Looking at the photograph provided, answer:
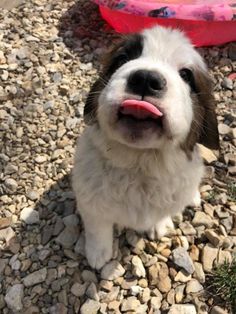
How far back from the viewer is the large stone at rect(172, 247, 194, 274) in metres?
2.51

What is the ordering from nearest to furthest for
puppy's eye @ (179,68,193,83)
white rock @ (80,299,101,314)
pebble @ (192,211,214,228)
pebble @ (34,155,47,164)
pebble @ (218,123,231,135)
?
puppy's eye @ (179,68,193,83) < white rock @ (80,299,101,314) < pebble @ (192,211,214,228) < pebble @ (34,155,47,164) < pebble @ (218,123,231,135)

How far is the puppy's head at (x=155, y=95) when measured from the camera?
5.61 ft

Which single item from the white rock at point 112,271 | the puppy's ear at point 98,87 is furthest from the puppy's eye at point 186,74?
the white rock at point 112,271

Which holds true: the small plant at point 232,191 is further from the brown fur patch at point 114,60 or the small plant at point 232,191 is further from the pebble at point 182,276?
the brown fur patch at point 114,60

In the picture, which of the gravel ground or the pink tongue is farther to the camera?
the gravel ground

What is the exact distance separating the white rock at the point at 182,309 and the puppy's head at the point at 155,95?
0.83m

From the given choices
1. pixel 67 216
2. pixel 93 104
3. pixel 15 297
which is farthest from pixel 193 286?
pixel 93 104

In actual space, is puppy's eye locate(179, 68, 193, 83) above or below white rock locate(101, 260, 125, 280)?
above

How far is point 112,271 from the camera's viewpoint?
2496mm

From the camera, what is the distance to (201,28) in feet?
11.5

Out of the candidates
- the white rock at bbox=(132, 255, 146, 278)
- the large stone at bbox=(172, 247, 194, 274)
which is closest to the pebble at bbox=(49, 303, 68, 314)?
the white rock at bbox=(132, 255, 146, 278)

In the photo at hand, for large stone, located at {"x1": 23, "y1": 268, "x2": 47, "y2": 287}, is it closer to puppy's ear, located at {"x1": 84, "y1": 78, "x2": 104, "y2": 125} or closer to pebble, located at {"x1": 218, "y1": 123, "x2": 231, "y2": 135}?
puppy's ear, located at {"x1": 84, "y1": 78, "x2": 104, "y2": 125}

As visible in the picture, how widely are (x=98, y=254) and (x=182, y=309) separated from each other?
494 millimetres

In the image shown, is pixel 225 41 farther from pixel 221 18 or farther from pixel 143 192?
pixel 143 192
